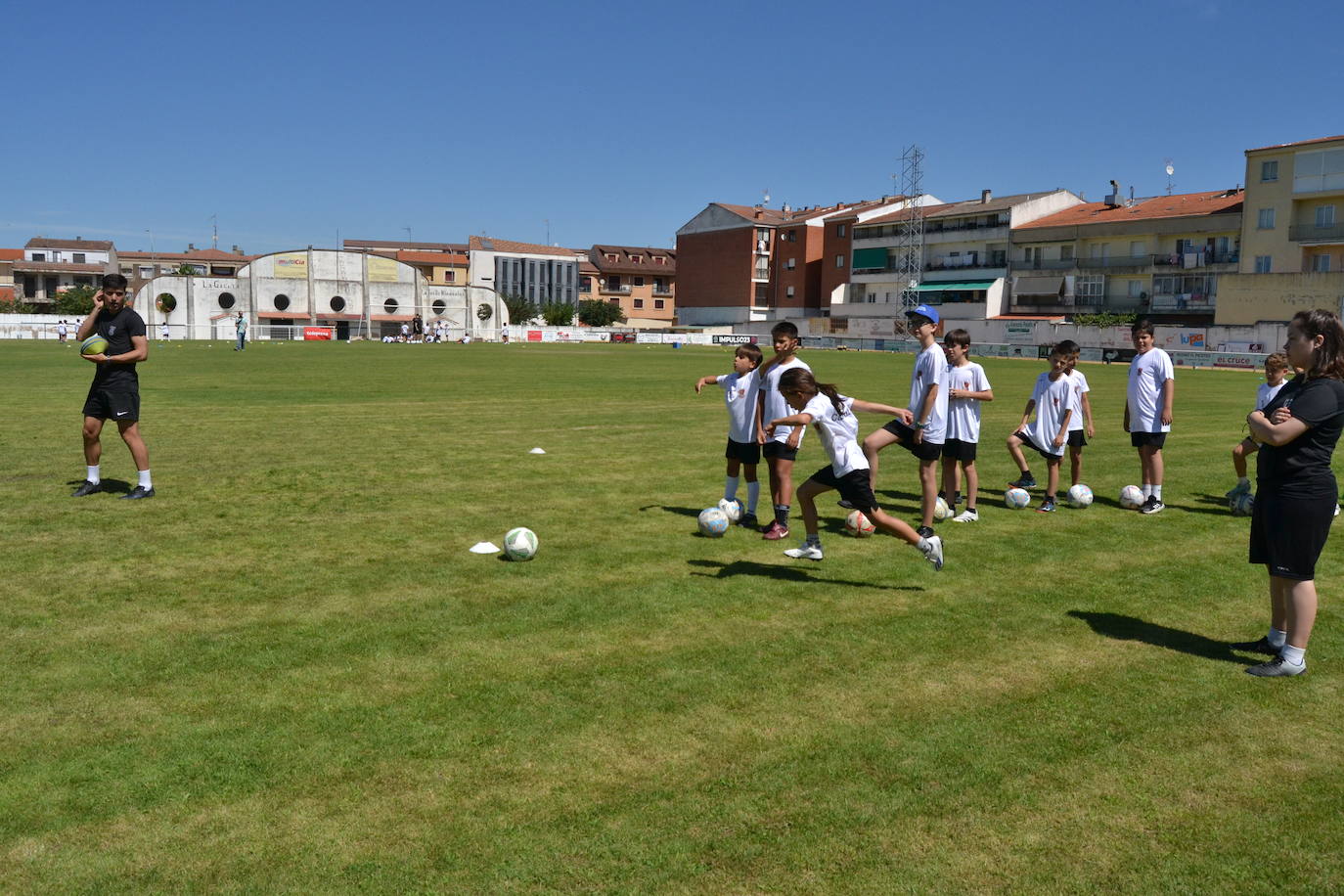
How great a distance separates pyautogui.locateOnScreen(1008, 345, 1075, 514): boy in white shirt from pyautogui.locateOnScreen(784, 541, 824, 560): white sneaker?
12.6ft

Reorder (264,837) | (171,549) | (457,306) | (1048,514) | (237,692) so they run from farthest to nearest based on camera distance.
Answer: (457,306) → (1048,514) → (171,549) → (237,692) → (264,837)

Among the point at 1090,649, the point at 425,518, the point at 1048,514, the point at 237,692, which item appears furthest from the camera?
the point at 1048,514

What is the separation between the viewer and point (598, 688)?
5.48m

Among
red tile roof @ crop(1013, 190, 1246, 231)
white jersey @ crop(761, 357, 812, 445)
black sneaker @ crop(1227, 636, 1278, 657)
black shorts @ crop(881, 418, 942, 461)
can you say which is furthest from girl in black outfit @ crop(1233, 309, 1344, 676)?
red tile roof @ crop(1013, 190, 1246, 231)

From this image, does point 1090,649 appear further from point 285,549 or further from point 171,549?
point 171,549

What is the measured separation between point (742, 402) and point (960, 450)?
7.81ft

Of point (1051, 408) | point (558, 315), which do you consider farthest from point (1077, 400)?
point (558, 315)

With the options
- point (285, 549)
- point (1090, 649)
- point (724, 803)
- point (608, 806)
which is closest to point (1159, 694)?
point (1090, 649)

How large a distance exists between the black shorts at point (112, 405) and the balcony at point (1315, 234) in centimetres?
7262

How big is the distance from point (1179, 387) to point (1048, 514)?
2763cm

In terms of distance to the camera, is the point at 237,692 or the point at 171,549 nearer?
the point at 237,692

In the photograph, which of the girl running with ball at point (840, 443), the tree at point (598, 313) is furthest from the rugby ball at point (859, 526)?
the tree at point (598, 313)

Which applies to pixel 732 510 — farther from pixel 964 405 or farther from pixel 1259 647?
pixel 1259 647

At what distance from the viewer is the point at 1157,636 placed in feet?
21.8
